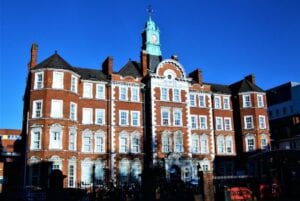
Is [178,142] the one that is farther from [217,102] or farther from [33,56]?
[33,56]

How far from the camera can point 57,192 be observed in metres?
22.8

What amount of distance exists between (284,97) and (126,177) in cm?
4671

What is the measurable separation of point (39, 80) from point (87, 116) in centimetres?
722

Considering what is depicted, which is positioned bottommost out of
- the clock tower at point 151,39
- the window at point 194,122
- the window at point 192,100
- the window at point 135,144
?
the window at point 135,144

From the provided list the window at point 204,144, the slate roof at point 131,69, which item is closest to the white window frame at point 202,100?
the window at point 204,144

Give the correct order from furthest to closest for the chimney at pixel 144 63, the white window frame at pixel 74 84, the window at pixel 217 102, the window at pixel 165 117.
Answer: the window at pixel 217 102 < the chimney at pixel 144 63 < the window at pixel 165 117 < the white window frame at pixel 74 84

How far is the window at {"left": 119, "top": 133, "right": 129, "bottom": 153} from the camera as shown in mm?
46625

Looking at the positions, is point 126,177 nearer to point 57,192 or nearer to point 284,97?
point 57,192

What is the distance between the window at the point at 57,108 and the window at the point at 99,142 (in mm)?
5704

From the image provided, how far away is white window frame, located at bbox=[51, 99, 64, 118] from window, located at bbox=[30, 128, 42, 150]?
7.68ft

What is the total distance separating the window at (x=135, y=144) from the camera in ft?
155

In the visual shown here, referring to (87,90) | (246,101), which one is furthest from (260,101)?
(87,90)

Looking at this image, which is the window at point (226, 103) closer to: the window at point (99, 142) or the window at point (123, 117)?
the window at point (123, 117)

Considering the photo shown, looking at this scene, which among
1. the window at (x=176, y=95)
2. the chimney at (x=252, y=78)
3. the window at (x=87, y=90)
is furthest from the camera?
the chimney at (x=252, y=78)
